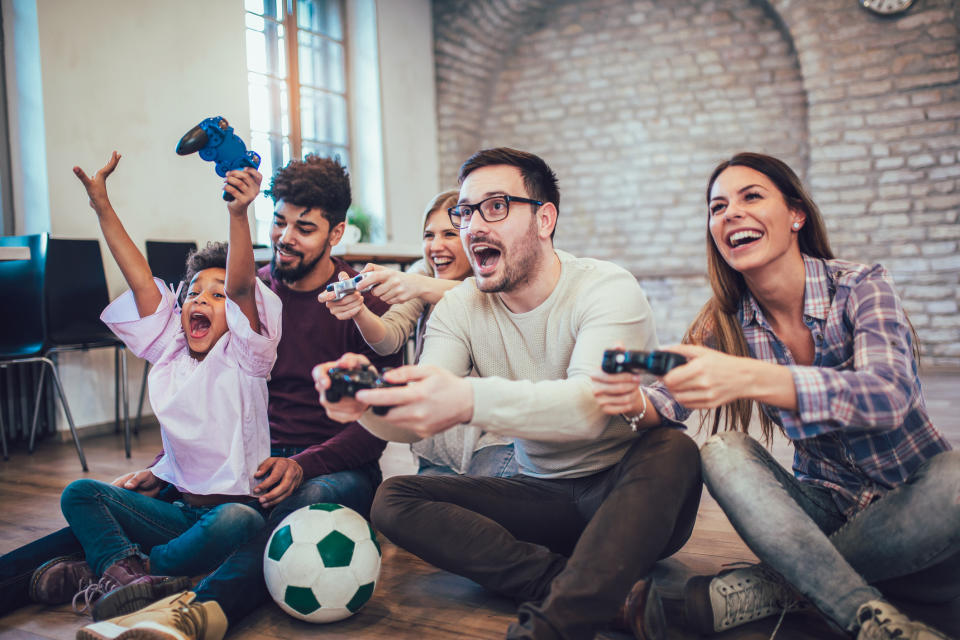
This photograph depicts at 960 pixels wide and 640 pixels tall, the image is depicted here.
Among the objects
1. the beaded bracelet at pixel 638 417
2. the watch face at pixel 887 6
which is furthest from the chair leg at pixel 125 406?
the watch face at pixel 887 6

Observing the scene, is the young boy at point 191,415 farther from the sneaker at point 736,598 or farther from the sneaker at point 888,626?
the sneaker at point 888,626

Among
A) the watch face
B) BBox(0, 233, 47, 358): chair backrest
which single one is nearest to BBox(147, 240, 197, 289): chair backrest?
BBox(0, 233, 47, 358): chair backrest

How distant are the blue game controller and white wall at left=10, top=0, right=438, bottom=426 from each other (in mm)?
2325

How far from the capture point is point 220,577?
1487mm

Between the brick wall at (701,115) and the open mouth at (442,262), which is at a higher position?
the brick wall at (701,115)

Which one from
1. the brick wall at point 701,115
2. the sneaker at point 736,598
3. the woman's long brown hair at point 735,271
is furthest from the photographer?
the brick wall at point 701,115

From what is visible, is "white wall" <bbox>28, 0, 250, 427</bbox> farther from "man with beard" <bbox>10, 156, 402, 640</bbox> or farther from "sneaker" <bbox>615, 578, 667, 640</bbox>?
"sneaker" <bbox>615, 578, 667, 640</bbox>

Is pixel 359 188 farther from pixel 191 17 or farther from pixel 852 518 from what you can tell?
pixel 852 518

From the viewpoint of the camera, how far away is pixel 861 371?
1247 mm

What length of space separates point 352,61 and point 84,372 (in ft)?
10.9

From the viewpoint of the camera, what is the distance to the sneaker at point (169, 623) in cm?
125

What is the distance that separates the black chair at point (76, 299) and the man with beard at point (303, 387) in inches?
64.0

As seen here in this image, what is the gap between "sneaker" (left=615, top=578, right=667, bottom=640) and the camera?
133 centimetres

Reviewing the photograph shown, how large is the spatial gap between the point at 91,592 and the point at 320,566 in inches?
23.1
